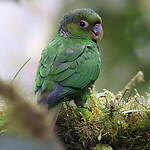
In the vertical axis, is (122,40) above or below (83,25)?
above

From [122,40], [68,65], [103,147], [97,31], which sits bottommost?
[103,147]

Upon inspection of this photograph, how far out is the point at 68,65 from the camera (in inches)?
106

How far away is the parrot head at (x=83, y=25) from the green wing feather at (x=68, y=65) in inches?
8.6

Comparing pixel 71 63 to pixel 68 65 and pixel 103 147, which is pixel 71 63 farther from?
pixel 103 147

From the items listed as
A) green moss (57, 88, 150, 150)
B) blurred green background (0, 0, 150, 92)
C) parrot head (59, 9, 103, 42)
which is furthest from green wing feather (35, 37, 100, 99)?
blurred green background (0, 0, 150, 92)

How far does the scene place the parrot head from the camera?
3.27 meters

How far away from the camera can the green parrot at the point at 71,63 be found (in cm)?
249

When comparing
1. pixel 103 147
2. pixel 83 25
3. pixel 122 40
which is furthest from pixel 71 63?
pixel 122 40

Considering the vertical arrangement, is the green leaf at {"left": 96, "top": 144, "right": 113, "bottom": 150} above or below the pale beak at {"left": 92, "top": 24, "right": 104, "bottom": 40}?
below

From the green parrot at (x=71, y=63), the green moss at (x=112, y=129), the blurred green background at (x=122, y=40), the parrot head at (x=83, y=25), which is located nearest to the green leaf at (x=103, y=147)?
the green moss at (x=112, y=129)

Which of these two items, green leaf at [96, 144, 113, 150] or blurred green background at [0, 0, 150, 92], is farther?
blurred green background at [0, 0, 150, 92]

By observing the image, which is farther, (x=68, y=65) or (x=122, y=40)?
(x=122, y=40)

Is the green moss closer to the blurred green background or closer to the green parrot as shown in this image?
the green parrot

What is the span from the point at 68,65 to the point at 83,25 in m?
0.74
